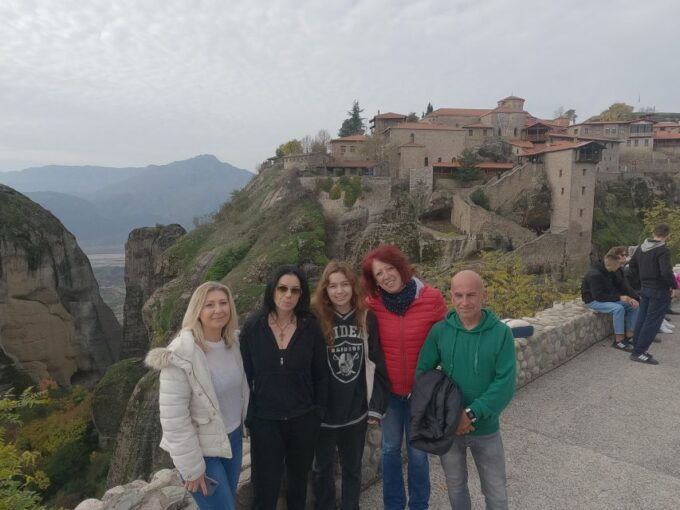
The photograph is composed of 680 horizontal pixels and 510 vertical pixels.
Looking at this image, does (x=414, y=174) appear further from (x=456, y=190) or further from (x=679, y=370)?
(x=679, y=370)

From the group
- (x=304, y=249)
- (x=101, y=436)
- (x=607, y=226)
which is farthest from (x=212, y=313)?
(x=607, y=226)

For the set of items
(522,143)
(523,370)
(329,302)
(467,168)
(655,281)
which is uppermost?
(522,143)

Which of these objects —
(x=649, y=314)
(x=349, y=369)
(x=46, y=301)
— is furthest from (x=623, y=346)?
(x=46, y=301)

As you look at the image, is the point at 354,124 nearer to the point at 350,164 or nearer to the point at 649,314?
the point at 350,164

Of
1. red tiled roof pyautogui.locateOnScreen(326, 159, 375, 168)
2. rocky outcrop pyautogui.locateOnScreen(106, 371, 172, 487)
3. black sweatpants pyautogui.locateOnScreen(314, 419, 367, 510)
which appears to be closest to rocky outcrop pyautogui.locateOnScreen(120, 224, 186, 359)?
red tiled roof pyautogui.locateOnScreen(326, 159, 375, 168)

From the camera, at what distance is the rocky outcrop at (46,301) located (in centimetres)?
2503

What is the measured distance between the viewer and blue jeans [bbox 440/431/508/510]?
316 cm

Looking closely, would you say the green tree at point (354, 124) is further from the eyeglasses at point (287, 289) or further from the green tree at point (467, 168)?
the eyeglasses at point (287, 289)

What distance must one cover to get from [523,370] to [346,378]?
149 inches

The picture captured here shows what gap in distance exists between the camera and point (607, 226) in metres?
34.4

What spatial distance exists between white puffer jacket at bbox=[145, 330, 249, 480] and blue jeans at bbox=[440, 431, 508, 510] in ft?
5.33

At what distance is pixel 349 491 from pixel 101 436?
1804 centimetres

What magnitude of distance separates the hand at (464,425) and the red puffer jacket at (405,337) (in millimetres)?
479

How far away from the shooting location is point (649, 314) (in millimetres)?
6516
